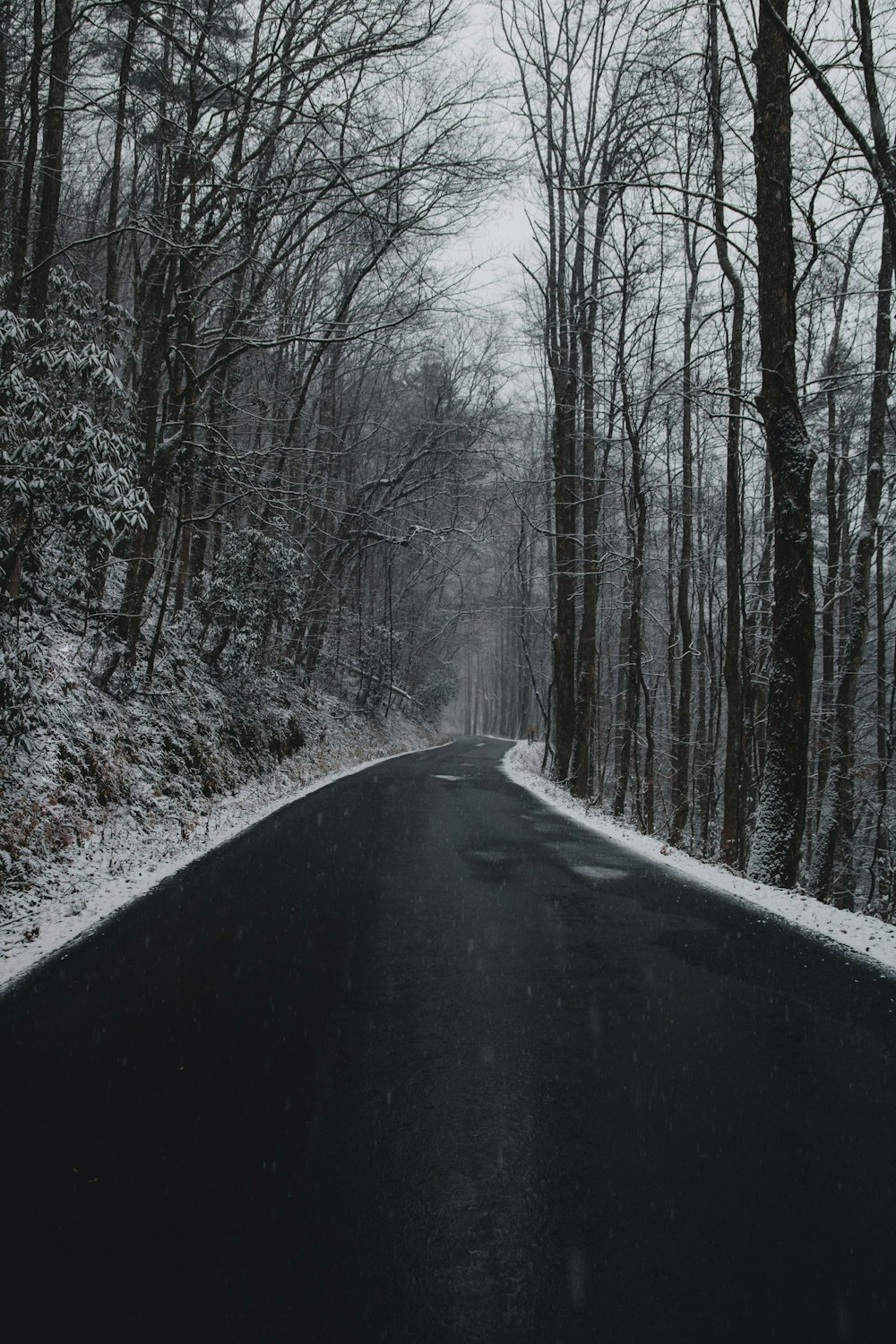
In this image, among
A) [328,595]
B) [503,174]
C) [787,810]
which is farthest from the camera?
[328,595]

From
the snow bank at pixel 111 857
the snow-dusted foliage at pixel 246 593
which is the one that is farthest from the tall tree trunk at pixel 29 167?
the snow-dusted foliage at pixel 246 593

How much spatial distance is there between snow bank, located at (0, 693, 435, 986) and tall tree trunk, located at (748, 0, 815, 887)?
19.9 ft

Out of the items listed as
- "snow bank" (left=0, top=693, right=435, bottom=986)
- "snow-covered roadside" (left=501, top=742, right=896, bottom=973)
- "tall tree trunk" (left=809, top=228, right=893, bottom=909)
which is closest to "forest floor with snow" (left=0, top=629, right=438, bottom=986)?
"snow bank" (left=0, top=693, right=435, bottom=986)

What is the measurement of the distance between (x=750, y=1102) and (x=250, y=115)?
13.7 metres

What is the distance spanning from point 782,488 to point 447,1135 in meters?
7.36

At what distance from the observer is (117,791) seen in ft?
27.6

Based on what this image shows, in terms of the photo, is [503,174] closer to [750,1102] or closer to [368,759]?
[750,1102]

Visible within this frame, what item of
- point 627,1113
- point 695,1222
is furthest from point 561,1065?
point 695,1222

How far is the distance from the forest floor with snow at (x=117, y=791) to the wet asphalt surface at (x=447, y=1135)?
1.15m

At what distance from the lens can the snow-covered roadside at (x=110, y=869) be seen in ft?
16.5

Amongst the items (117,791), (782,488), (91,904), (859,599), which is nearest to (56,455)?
(91,904)

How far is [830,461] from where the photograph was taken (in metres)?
15.5

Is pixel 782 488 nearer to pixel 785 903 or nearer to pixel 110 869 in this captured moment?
pixel 785 903

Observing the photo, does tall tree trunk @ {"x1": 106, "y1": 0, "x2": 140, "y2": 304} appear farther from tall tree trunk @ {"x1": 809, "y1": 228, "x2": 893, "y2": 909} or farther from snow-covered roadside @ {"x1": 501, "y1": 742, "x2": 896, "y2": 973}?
tall tree trunk @ {"x1": 809, "y1": 228, "x2": 893, "y2": 909}
